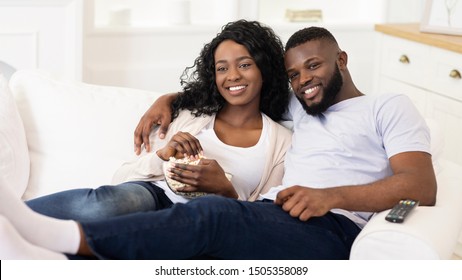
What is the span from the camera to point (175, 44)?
4.27 metres

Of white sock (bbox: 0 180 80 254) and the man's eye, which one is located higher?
the man's eye

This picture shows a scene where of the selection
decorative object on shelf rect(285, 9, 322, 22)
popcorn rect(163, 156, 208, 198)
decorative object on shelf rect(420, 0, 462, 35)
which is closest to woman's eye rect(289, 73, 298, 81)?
popcorn rect(163, 156, 208, 198)

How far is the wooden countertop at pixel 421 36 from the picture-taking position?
11.0ft

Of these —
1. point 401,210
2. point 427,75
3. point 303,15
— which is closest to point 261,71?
point 401,210

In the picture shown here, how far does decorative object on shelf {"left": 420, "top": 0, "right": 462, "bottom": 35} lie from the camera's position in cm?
353

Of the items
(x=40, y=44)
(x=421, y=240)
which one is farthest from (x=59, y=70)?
(x=421, y=240)

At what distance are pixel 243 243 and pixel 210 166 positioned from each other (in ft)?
1.09

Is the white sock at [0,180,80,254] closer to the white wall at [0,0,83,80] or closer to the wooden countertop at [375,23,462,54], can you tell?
the white wall at [0,0,83,80]

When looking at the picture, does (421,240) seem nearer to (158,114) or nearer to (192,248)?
(192,248)

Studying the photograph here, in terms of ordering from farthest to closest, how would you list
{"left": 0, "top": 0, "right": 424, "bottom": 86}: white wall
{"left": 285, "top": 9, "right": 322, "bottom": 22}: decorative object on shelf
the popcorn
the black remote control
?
{"left": 285, "top": 9, "right": 322, "bottom": 22}: decorative object on shelf < {"left": 0, "top": 0, "right": 424, "bottom": 86}: white wall < the popcorn < the black remote control

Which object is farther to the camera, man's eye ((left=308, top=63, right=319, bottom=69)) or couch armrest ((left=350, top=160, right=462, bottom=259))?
man's eye ((left=308, top=63, right=319, bottom=69))

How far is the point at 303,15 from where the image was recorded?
4574 mm

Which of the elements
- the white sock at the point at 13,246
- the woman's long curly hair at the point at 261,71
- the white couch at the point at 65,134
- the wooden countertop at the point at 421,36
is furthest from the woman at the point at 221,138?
the wooden countertop at the point at 421,36

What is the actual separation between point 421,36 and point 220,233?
6.47ft
